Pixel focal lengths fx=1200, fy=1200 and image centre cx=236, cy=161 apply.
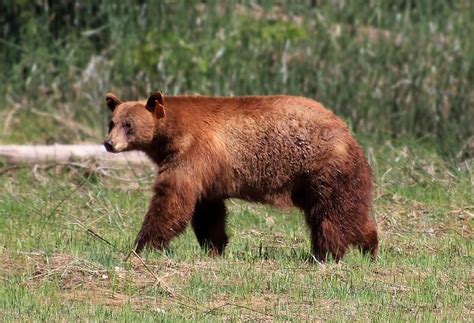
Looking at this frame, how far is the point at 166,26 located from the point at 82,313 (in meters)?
10.4

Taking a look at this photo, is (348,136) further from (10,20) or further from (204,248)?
(10,20)

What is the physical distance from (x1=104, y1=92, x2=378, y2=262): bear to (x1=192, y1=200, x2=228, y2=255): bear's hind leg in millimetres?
129

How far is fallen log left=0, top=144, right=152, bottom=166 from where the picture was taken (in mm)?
12758

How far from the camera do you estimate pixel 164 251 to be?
880cm

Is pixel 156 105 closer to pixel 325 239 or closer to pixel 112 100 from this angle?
pixel 112 100

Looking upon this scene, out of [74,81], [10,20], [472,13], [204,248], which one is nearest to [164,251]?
[204,248]

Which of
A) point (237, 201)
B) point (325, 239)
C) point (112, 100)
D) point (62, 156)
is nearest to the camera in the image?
point (325, 239)

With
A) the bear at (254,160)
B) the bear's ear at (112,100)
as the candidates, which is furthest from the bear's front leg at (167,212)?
the bear's ear at (112,100)

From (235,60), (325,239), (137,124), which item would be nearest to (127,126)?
(137,124)

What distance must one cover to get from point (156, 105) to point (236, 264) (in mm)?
1398

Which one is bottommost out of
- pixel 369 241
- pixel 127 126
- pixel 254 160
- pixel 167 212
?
pixel 369 241

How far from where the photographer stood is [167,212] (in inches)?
345

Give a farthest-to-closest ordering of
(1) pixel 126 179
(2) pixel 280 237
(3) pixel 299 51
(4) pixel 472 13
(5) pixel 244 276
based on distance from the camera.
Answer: (4) pixel 472 13 < (3) pixel 299 51 < (1) pixel 126 179 < (2) pixel 280 237 < (5) pixel 244 276

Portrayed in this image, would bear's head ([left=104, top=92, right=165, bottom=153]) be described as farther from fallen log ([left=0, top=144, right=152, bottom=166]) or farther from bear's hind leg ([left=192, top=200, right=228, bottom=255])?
fallen log ([left=0, top=144, right=152, bottom=166])
